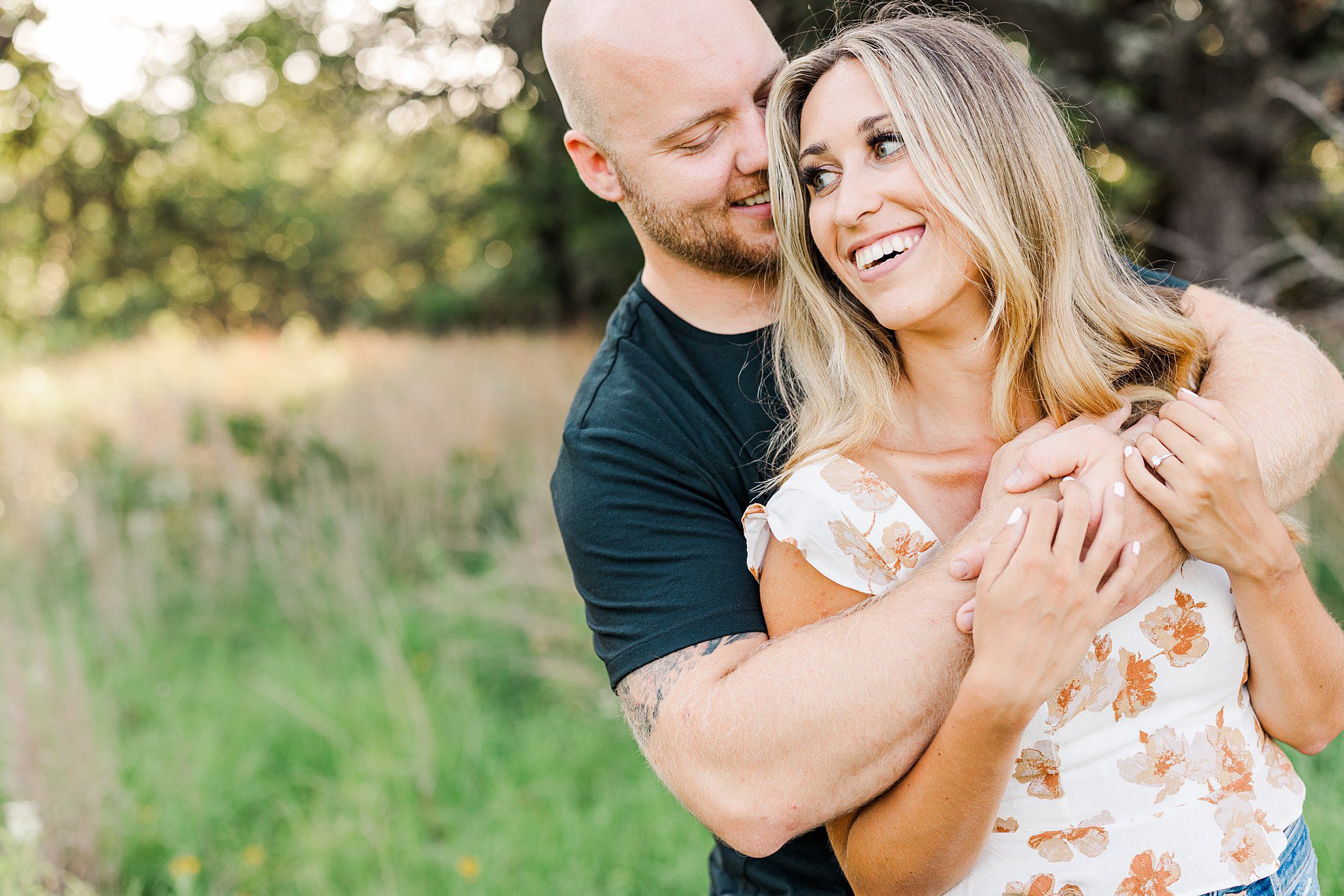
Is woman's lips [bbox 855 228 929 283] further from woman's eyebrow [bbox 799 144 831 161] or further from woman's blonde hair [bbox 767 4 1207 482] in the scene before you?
woman's eyebrow [bbox 799 144 831 161]

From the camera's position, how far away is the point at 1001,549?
4.79ft

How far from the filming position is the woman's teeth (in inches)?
73.4

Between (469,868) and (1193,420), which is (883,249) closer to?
(1193,420)

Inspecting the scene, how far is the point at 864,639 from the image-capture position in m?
1.52

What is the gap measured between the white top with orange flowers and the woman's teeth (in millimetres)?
751

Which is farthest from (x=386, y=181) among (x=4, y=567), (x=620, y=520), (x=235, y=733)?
(x=620, y=520)

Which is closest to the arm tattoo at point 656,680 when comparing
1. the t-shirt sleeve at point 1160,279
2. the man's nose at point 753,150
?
the man's nose at point 753,150

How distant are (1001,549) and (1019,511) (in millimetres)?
88

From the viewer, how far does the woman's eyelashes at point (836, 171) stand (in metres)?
1.86

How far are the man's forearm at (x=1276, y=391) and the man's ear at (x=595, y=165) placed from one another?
4.56 ft

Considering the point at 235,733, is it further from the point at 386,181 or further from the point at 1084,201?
the point at 386,181

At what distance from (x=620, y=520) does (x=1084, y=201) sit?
3.64 feet

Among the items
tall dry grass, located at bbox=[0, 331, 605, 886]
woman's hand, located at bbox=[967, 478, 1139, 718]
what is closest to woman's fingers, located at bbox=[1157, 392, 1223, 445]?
woman's hand, located at bbox=[967, 478, 1139, 718]

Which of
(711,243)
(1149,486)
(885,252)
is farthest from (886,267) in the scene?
(1149,486)
